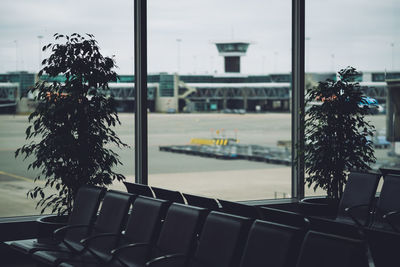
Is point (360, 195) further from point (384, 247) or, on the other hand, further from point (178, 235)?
point (178, 235)

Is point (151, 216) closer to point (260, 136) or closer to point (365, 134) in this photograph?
point (365, 134)

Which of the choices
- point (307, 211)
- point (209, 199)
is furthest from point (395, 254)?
point (307, 211)

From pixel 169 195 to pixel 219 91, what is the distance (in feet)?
10.3

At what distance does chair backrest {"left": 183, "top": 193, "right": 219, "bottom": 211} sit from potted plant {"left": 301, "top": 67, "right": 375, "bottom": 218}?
263cm

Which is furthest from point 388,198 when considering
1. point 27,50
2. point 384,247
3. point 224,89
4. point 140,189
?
point 27,50

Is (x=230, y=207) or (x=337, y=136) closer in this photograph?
(x=230, y=207)

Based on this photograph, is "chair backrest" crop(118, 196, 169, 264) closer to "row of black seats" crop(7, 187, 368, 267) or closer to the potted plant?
"row of black seats" crop(7, 187, 368, 267)

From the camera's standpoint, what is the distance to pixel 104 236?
3750 millimetres

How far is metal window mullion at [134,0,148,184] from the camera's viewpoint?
628cm

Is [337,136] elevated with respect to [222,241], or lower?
elevated

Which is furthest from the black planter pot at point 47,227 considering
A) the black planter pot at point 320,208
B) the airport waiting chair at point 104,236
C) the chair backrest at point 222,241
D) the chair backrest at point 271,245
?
the black planter pot at point 320,208

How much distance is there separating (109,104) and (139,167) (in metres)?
1.50

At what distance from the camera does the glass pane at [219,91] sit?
661 cm

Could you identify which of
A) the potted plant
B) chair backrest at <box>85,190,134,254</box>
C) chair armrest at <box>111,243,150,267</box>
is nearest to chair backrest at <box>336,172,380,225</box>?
the potted plant
